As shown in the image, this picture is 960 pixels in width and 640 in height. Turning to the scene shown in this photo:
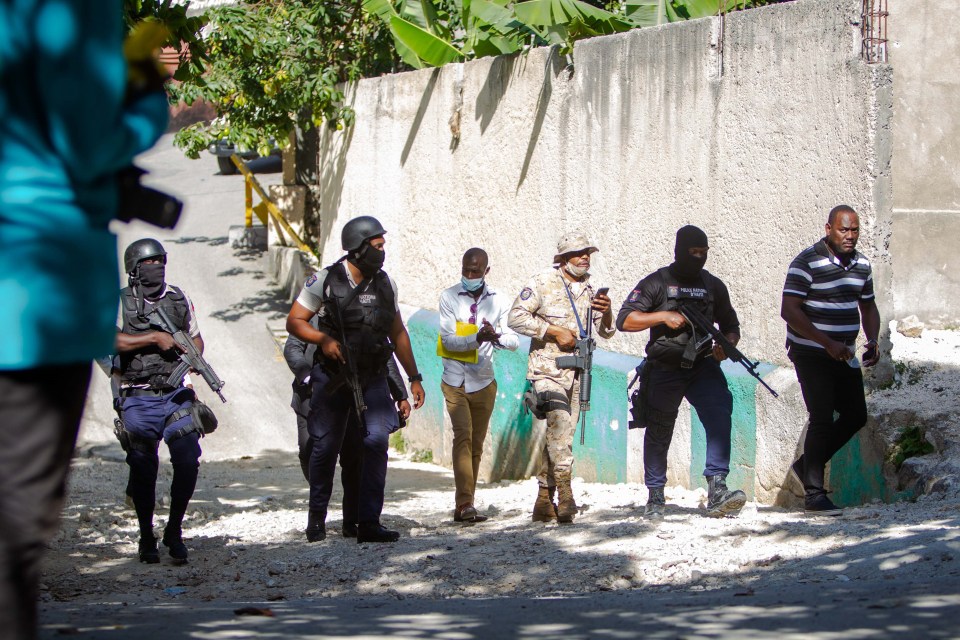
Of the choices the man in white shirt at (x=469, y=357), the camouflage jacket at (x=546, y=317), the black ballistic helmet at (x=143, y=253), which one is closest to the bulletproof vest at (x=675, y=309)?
the camouflage jacket at (x=546, y=317)

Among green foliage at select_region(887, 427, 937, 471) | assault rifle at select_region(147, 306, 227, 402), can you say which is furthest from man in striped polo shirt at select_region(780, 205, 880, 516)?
assault rifle at select_region(147, 306, 227, 402)

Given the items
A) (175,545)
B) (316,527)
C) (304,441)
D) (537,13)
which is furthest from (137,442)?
(537,13)

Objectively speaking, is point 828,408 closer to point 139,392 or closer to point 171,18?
point 139,392

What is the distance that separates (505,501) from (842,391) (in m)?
2.96

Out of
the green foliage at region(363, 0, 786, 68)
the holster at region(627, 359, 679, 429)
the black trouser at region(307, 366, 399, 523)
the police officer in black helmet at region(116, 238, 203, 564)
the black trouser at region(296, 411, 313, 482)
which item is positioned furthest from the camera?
the green foliage at region(363, 0, 786, 68)

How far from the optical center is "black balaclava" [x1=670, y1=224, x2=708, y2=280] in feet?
24.0

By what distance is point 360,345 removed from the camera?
6.98 metres

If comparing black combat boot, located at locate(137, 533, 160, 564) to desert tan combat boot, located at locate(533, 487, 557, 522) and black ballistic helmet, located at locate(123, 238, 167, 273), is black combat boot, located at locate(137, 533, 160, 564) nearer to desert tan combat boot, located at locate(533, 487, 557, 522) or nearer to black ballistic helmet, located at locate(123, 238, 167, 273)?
black ballistic helmet, located at locate(123, 238, 167, 273)

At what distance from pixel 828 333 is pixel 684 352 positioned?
0.83 m

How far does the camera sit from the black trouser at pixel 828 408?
716cm

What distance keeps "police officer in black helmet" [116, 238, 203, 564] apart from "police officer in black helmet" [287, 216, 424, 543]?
720 mm

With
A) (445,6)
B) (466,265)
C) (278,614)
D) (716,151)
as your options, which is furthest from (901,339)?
(445,6)

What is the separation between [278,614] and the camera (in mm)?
4316

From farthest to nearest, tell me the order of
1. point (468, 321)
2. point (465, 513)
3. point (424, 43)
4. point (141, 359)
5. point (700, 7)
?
1. point (424, 43)
2. point (700, 7)
3. point (468, 321)
4. point (465, 513)
5. point (141, 359)
